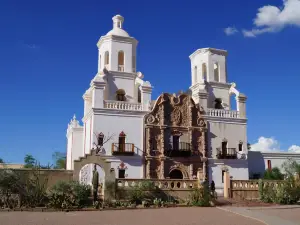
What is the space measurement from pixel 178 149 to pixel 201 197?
368 inches

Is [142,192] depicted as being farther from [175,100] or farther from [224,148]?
[224,148]

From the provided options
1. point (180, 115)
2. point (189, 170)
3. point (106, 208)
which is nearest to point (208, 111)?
point (180, 115)

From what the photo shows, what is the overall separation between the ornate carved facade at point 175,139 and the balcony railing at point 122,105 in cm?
106

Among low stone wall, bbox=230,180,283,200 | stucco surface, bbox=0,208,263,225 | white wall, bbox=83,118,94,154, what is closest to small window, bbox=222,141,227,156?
low stone wall, bbox=230,180,283,200

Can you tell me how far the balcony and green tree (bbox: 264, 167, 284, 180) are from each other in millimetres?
7628

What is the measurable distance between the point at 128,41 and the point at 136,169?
37.3 feet

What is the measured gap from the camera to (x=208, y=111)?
32.5 m

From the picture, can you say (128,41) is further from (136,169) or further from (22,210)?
(22,210)

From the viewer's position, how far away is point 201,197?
2175 centimetres

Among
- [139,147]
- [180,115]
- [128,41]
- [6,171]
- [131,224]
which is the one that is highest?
[128,41]

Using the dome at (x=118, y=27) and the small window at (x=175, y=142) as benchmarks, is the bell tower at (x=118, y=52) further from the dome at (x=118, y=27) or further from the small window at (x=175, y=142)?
the small window at (x=175, y=142)

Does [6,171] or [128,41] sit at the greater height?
[128,41]

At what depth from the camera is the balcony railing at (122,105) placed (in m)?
29.9

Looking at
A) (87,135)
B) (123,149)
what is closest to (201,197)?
(123,149)
